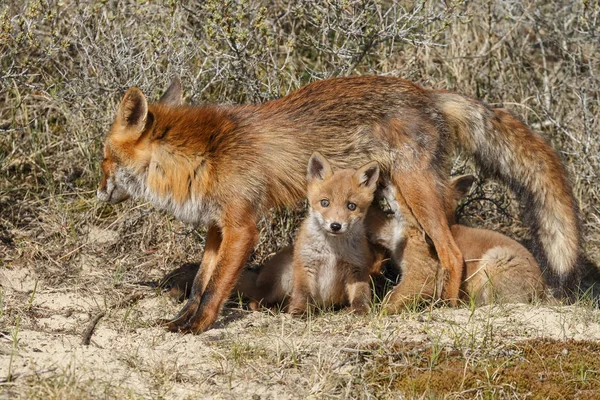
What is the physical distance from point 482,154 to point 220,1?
255cm

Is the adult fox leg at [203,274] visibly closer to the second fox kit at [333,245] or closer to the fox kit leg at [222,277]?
the fox kit leg at [222,277]

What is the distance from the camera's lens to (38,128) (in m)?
7.52

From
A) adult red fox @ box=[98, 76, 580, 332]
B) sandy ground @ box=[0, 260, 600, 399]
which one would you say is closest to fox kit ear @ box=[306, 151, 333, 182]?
adult red fox @ box=[98, 76, 580, 332]

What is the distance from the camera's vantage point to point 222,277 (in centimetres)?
534

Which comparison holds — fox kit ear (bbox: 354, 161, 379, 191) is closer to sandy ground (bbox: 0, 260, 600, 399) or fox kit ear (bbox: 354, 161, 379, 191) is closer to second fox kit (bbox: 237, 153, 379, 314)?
second fox kit (bbox: 237, 153, 379, 314)

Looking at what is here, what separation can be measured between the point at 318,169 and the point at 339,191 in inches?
10.1

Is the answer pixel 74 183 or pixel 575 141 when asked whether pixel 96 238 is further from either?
pixel 575 141

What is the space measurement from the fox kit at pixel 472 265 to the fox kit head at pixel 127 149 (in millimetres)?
1898

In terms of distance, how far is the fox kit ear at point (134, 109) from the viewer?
530cm

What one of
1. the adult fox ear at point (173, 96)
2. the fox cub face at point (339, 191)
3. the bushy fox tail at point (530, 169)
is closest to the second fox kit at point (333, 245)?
the fox cub face at point (339, 191)

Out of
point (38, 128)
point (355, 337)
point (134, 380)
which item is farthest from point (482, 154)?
point (38, 128)

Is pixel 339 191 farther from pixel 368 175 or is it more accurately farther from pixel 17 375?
pixel 17 375

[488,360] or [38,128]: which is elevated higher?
[38,128]

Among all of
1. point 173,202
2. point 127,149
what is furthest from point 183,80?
point 173,202
